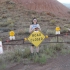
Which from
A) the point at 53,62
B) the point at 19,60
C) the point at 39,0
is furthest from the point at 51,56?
the point at 39,0

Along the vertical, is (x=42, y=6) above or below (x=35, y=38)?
above

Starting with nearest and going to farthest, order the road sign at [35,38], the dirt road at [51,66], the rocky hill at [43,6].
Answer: the dirt road at [51,66] < the road sign at [35,38] < the rocky hill at [43,6]

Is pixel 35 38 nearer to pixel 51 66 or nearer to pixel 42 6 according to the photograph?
pixel 51 66

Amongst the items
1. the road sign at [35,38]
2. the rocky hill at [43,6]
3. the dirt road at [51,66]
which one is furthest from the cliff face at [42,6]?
the dirt road at [51,66]

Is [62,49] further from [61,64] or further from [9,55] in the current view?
[9,55]

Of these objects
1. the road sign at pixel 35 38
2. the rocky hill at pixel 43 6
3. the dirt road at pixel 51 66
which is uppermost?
the rocky hill at pixel 43 6

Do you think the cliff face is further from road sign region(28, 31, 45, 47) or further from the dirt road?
the dirt road

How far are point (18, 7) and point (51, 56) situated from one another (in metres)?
21.0

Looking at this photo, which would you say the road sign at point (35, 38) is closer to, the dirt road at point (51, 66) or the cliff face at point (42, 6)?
the dirt road at point (51, 66)

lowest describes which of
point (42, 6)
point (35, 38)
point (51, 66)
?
point (51, 66)

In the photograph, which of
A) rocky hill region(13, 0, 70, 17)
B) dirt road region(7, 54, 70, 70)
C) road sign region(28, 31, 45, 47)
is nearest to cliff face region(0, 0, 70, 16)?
rocky hill region(13, 0, 70, 17)

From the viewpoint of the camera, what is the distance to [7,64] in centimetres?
783

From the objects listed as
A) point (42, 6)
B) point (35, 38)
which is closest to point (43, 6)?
point (42, 6)

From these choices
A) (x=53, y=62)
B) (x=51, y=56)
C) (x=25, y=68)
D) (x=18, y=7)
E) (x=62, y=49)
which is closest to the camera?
(x=25, y=68)
